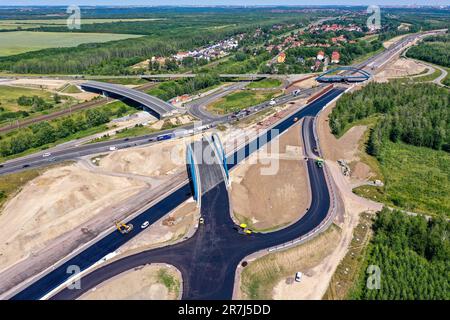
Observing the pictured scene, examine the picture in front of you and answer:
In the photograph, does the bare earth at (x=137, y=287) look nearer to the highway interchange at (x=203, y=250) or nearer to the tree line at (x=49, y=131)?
the highway interchange at (x=203, y=250)

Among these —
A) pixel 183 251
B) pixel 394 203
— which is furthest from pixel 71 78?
pixel 394 203

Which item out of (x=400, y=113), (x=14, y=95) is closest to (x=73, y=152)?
(x=14, y=95)

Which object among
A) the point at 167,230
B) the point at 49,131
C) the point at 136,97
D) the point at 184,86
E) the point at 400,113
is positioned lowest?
the point at 167,230

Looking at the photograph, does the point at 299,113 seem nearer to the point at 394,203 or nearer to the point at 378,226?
the point at 394,203

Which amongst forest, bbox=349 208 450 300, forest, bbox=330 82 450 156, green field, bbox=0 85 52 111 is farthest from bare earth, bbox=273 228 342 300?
green field, bbox=0 85 52 111

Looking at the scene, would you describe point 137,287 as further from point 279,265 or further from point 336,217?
point 336,217

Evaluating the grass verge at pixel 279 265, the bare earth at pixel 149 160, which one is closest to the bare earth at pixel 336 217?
the grass verge at pixel 279 265
